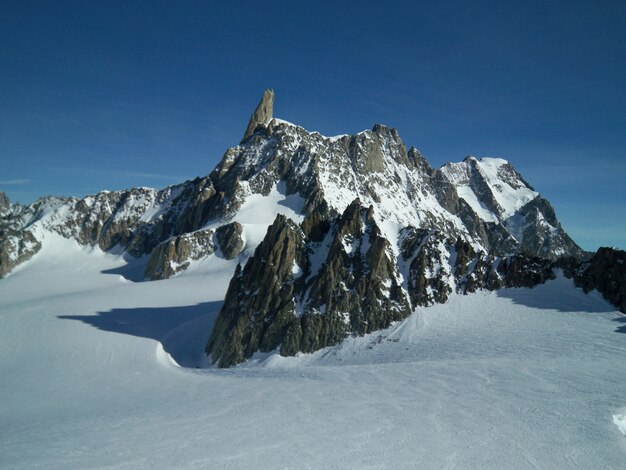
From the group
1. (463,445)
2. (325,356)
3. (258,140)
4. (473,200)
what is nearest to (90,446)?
(463,445)

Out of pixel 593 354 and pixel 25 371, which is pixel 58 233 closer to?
pixel 25 371

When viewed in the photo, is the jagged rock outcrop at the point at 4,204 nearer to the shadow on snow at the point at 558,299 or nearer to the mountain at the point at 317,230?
the mountain at the point at 317,230

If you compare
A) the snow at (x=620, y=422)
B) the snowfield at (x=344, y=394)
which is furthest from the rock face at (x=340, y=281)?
the snow at (x=620, y=422)

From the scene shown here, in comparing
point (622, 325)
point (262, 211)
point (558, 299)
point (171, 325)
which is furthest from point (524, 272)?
point (262, 211)

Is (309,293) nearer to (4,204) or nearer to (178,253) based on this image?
(178,253)

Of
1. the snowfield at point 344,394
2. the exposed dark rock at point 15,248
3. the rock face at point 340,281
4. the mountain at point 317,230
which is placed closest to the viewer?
the snowfield at point 344,394

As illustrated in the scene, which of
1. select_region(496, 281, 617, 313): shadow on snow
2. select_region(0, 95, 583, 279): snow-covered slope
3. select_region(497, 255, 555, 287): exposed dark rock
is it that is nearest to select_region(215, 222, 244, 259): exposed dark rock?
select_region(0, 95, 583, 279): snow-covered slope
